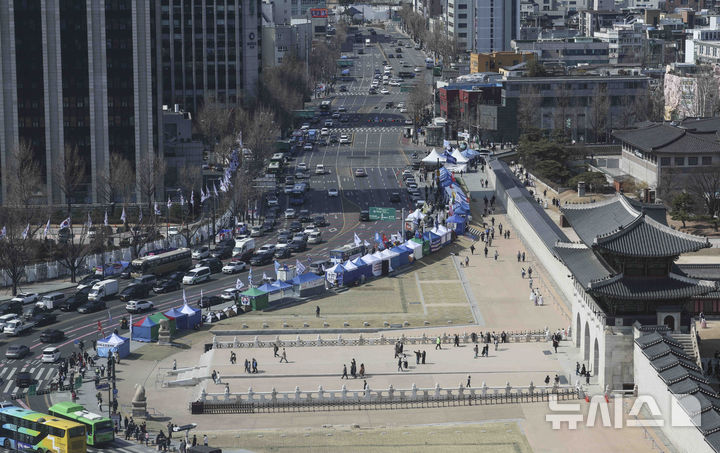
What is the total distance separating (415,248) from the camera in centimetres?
15562

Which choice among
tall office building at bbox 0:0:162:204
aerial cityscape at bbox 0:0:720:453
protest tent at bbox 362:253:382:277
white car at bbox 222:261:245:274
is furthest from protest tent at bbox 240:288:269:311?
tall office building at bbox 0:0:162:204

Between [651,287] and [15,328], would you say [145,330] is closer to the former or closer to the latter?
[15,328]

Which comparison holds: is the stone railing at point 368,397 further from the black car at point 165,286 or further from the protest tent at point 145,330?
the black car at point 165,286

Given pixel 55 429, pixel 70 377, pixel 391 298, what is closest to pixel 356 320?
pixel 391 298

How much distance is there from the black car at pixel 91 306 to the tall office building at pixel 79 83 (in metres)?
46.8

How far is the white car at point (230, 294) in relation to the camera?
451 ft

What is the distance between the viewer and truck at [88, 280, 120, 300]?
13525 cm

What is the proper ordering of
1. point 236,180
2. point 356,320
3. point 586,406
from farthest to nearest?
point 236,180, point 356,320, point 586,406

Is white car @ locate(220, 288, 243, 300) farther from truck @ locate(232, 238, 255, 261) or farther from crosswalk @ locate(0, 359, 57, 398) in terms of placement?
crosswalk @ locate(0, 359, 57, 398)

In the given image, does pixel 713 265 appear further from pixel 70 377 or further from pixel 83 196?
pixel 83 196

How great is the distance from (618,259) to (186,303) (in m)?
42.7

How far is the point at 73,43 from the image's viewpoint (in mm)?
179625

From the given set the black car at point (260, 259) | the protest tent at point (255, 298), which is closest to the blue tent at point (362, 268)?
the black car at point (260, 259)

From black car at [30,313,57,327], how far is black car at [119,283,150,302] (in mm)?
8888
